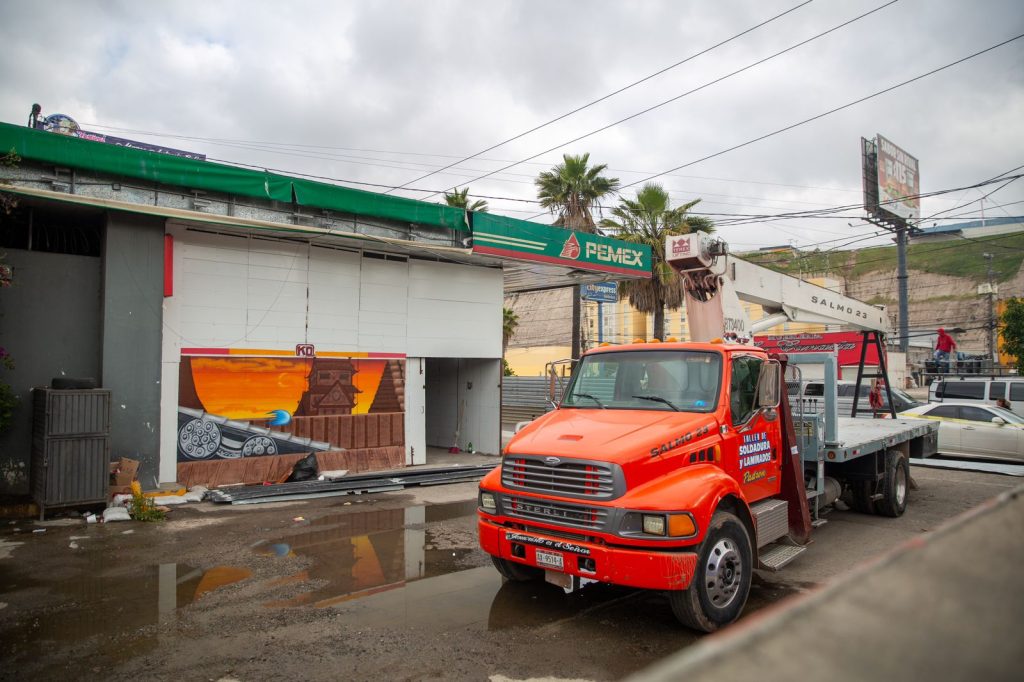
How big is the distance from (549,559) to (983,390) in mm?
18128

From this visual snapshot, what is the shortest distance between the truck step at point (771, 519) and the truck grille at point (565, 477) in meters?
1.80

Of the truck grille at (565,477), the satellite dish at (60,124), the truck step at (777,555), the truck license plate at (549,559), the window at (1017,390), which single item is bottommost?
the truck step at (777,555)

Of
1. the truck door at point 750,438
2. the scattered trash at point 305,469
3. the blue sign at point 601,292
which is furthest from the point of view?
the blue sign at point 601,292

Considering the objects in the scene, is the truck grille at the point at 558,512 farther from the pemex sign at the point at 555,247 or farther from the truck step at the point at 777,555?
the pemex sign at the point at 555,247

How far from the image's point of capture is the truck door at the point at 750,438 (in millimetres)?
6176

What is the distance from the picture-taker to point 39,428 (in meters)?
9.35

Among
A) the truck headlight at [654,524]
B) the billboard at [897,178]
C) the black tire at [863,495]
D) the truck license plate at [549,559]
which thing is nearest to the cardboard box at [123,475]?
the truck license plate at [549,559]

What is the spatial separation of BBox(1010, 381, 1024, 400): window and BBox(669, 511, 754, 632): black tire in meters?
17.1

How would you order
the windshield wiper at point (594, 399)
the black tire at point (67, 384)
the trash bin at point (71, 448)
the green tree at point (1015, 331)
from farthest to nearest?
the green tree at point (1015, 331) < the black tire at point (67, 384) < the trash bin at point (71, 448) < the windshield wiper at point (594, 399)

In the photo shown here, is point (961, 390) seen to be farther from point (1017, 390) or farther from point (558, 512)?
point (558, 512)

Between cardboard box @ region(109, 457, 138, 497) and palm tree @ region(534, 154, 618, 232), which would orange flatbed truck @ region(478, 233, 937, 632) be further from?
palm tree @ region(534, 154, 618, 232)

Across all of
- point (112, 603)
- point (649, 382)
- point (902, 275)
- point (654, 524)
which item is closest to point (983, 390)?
point (649, 382)

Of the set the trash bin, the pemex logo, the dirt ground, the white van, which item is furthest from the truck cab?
the white van

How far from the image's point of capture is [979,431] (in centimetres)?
1508
